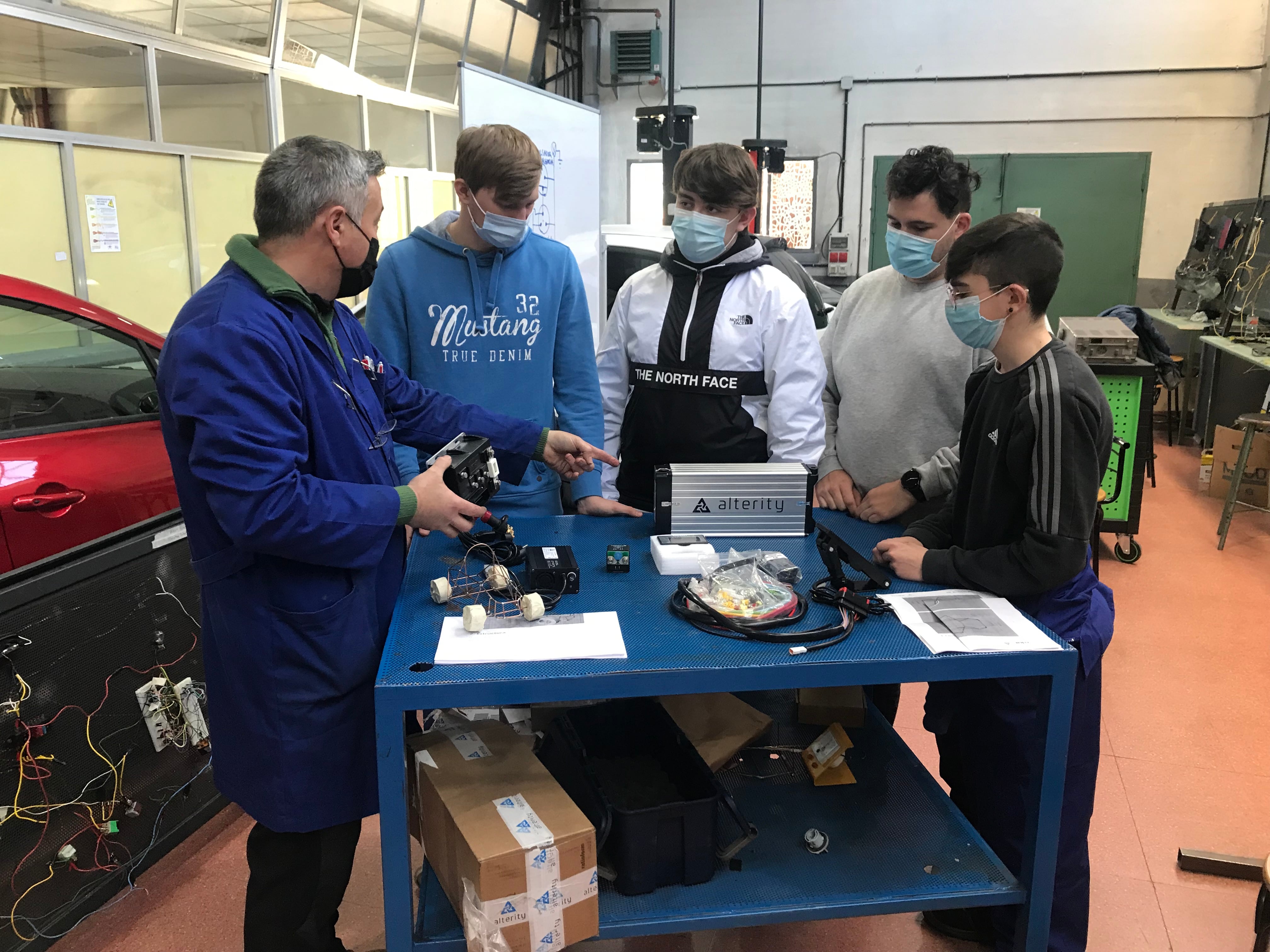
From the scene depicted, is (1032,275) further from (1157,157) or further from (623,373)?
(1157,157)

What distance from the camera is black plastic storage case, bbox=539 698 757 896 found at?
1430 mm

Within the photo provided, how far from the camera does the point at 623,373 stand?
7.21 feet

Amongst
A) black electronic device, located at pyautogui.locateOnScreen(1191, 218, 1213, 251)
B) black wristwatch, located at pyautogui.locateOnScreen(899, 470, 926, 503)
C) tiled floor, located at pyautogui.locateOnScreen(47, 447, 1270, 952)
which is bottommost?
tiled floor, located at pyautogui.locateOnScreen(47, 447, 1270, 952)

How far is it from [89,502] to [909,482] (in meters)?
1.82

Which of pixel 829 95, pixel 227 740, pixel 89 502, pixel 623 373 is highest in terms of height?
pixel 829 95

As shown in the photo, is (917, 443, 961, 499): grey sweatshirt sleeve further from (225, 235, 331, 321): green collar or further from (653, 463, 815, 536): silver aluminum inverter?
(225, 235, 331, 321): green collar

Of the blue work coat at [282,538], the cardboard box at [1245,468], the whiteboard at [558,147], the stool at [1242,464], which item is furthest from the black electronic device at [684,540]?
the cardboard box at [1245,468]

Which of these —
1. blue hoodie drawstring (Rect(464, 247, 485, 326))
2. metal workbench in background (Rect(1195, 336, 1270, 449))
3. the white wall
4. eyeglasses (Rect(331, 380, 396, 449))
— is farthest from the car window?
the white wall

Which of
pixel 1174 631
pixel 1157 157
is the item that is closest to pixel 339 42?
pixel 1174 631

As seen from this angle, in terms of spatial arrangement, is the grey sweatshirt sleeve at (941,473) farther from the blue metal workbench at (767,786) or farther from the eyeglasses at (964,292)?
the eyeglasses at (964,292)

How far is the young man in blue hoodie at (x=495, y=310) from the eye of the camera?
192 cm

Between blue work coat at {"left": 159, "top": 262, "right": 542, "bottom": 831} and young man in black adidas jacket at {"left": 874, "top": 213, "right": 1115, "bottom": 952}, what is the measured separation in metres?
0.93

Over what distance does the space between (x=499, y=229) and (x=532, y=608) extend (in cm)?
93

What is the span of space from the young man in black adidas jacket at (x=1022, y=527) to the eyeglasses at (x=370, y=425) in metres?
0.91
